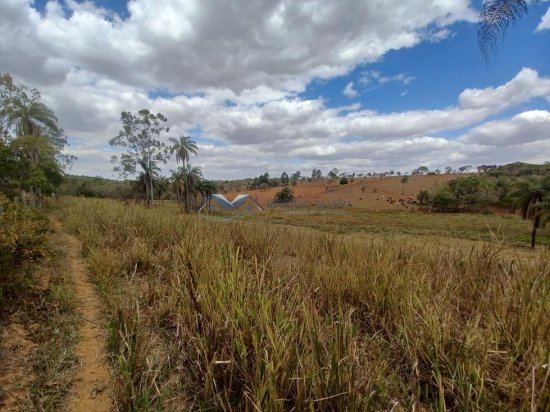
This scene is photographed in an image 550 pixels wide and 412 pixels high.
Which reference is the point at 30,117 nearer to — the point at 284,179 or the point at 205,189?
the point at 205,189

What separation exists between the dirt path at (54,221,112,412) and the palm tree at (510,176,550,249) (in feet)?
110

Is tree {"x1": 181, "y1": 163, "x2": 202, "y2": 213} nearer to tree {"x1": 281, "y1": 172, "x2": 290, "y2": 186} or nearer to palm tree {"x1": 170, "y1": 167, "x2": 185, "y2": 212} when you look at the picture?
palm tree {"x1": 170, "y1": 167, "x2": 185, "y2": 212}

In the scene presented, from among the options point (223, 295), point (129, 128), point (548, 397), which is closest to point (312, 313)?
point (223, 295)

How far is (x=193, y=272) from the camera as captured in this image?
3.15 m

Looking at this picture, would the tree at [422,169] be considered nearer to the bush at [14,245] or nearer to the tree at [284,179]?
the tree at [284,179]

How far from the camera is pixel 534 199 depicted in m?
27.6

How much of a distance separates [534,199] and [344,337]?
35050 millimetres

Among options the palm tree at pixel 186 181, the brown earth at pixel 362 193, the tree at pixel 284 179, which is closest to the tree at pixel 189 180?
the palm tree at pixel 186 181

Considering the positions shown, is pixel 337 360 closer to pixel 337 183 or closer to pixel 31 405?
pixel 31 405

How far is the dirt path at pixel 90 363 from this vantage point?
2344mm

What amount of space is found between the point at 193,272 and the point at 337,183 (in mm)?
105575

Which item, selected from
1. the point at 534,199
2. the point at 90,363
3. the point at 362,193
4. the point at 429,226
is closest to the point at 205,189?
the point at 429,226

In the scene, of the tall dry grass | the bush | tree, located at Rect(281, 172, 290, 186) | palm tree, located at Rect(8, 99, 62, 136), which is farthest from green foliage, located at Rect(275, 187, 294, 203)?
the tall dry grass

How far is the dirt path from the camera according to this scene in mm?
2344
